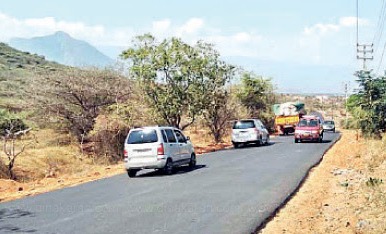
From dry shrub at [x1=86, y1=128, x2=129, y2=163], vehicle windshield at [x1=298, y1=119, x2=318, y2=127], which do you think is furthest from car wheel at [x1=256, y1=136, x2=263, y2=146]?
dry shrub at [x1=86, y1=128, x2=129, y2=163]

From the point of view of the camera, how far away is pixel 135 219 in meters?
11.0

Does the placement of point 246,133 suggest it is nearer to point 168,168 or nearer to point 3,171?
point 168,168

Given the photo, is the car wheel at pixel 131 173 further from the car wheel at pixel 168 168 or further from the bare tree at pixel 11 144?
the bare tree at pixel 11 144

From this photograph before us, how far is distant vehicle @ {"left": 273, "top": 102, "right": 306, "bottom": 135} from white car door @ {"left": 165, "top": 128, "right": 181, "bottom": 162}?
33.7 metres

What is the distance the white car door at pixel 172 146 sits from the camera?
66.1 feet

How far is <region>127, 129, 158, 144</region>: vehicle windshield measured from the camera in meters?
19.8

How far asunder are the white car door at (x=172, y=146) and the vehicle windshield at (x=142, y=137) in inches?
25.7

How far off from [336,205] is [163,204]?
163 inches

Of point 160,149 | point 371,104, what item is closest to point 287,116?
point 371,104

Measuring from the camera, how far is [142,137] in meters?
19.9

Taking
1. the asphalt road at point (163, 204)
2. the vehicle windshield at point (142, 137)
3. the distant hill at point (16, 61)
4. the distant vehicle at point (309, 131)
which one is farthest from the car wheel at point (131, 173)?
the distant hill at point (16, 61)

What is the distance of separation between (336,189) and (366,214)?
4.53 m

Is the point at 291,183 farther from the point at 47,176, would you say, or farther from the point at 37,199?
the point at 47,176

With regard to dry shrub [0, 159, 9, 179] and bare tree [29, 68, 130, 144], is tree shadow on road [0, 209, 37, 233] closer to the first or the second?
dry shrub [0, 159, 9, 179]
